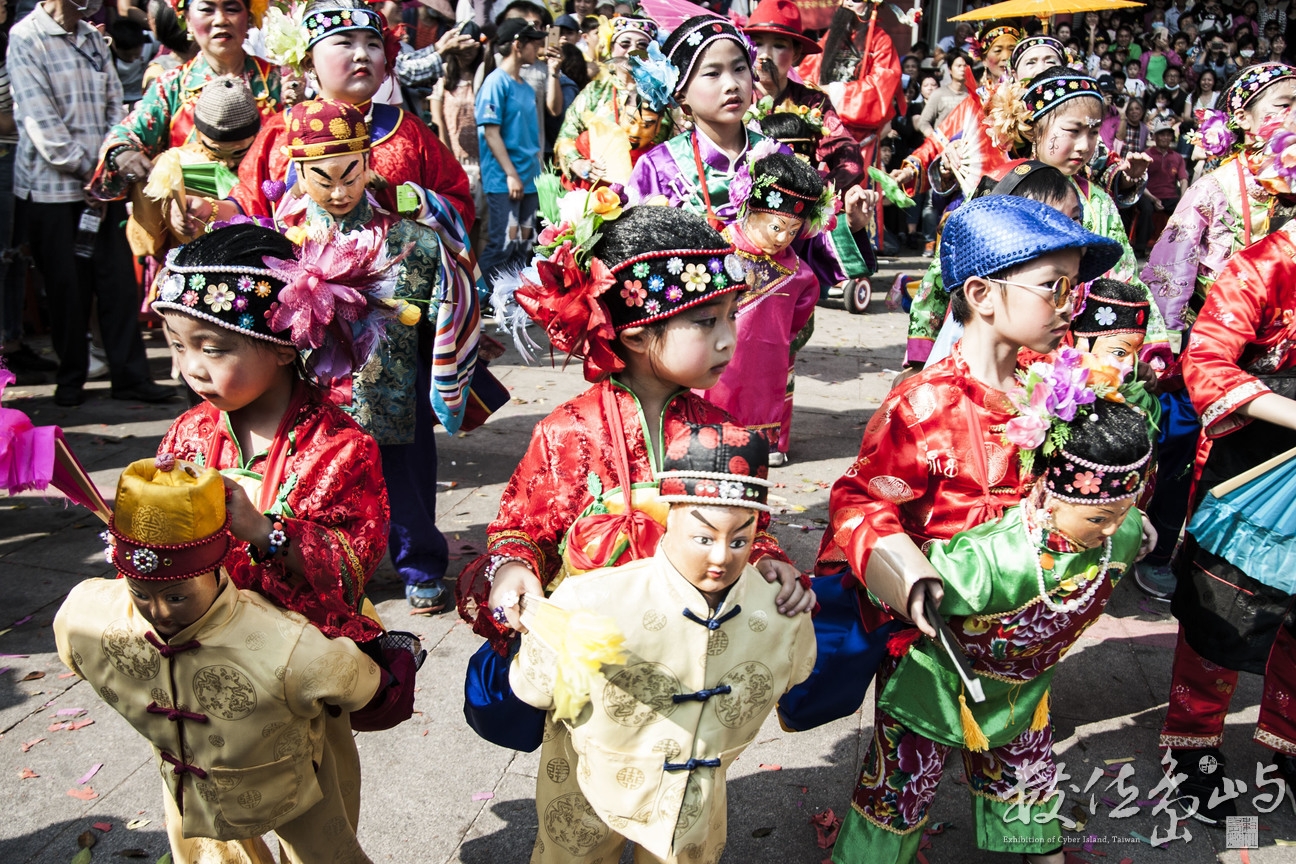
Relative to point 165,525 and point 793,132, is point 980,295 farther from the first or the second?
point 793,132

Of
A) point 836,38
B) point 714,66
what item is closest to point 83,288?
point 714,66

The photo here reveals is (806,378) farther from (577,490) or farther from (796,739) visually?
(577,490)

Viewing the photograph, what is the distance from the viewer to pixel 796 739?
346 centimetres

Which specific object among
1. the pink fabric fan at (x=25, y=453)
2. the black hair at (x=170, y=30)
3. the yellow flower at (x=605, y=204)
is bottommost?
the pink fabric fan at (x=25, y=453)

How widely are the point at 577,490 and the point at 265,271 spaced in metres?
0.87

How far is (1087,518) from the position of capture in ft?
7.48

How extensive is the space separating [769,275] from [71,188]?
4666mm

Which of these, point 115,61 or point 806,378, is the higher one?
point 115,61

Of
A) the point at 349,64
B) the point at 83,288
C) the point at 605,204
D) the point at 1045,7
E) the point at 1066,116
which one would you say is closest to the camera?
the point at 605,204

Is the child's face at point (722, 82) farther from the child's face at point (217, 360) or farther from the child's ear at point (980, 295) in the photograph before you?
the child's face at point (217, 360)

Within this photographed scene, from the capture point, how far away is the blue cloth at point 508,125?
909cm

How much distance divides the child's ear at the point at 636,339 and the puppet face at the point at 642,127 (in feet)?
12.7

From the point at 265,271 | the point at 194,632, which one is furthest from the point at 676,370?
the point at 194,632

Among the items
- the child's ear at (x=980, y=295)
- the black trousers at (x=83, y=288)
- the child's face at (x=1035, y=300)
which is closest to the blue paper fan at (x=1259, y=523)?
the child's face at (x=1035, y=300)
